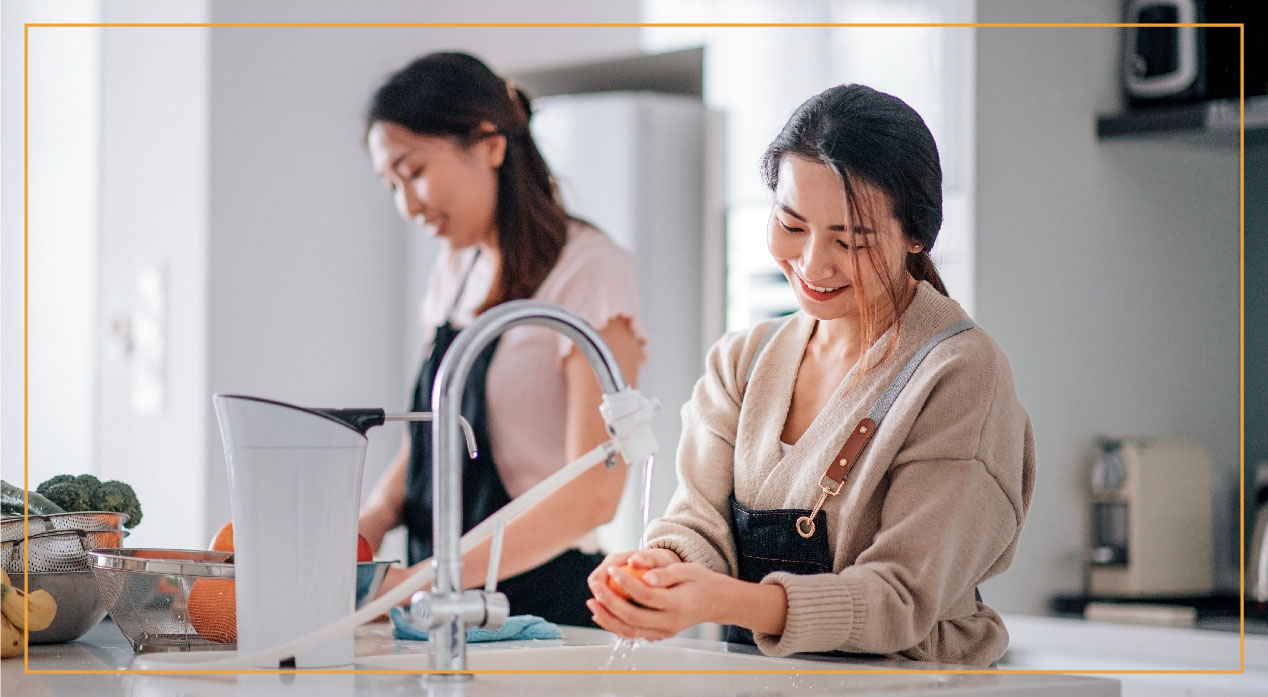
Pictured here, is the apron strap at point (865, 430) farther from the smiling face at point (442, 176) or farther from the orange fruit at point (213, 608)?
the smiling face at point (442, 176)

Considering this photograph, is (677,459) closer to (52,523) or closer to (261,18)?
(52,523)

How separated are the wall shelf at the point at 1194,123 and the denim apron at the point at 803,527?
0.63 meters

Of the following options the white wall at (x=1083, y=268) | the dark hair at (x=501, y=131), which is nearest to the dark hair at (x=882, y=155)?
the white wall at (x=1083, y=268)

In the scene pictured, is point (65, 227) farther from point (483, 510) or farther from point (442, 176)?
point (483, 510)

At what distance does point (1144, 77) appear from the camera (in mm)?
1724

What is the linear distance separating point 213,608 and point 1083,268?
781 millimetres

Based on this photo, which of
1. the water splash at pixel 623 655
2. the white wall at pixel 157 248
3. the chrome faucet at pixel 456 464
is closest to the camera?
the chrome faucet at pixel 456 464

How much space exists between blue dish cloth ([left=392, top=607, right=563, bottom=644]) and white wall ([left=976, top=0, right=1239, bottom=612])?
354 millimetres

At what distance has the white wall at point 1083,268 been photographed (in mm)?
1173

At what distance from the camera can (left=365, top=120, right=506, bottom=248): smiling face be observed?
54.0 inches

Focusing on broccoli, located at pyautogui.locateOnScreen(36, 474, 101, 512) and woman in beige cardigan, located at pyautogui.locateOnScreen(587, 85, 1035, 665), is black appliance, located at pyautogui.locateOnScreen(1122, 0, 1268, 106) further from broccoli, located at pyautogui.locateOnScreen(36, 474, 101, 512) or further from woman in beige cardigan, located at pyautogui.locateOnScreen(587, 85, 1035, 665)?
broccoli, located at pyautogui.locateOnScreen(36, 474, 101, 512)

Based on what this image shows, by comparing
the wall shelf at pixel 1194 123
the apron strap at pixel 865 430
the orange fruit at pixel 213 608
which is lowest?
the orange fruit at pixel 213 608

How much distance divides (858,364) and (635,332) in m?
0.53

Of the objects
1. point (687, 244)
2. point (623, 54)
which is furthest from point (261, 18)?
point (687, 244)
